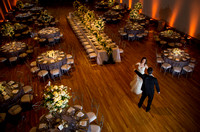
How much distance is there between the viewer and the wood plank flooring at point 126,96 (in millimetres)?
4633

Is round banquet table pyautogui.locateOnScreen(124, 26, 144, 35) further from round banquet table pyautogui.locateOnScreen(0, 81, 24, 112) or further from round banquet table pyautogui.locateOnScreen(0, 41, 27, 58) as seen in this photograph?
round banquet table pyautogui.locateOnScreen(0, 81, 24, 112)

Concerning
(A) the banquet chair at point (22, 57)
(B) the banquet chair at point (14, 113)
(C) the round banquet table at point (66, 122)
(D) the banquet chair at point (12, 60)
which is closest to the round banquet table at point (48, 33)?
(A) the banquet chair at point (22, 57)

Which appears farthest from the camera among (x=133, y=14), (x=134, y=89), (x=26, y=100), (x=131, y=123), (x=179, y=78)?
(x=133, y=14)

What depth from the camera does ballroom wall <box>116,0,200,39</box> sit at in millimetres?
8992

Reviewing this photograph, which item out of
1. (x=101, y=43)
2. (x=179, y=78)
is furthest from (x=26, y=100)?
(x=179, y=78)

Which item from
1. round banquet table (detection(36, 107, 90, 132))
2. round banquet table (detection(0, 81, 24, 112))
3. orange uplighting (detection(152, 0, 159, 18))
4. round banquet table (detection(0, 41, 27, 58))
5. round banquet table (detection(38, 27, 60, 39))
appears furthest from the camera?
orange uplighting (detection(152, 0, 159, 18))

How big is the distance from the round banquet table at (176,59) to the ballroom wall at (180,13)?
347cm

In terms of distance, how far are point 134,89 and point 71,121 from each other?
9.19 ft

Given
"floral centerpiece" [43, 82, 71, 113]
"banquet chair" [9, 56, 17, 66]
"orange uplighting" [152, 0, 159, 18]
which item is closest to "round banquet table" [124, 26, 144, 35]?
"orange uplighting" [152, 0, 159, 18]

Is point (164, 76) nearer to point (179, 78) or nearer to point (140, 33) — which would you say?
point (179, 78)

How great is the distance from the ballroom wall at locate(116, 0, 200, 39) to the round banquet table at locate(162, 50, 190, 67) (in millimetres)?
3468

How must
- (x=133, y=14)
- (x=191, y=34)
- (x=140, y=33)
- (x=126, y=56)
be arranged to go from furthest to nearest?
(x=133, y=14) → (x=140, y=33) → (x=191, y=34) → (x=126, y=56)

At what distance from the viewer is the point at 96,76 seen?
6852 millimetres

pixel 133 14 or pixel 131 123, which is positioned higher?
pixel 133 14
